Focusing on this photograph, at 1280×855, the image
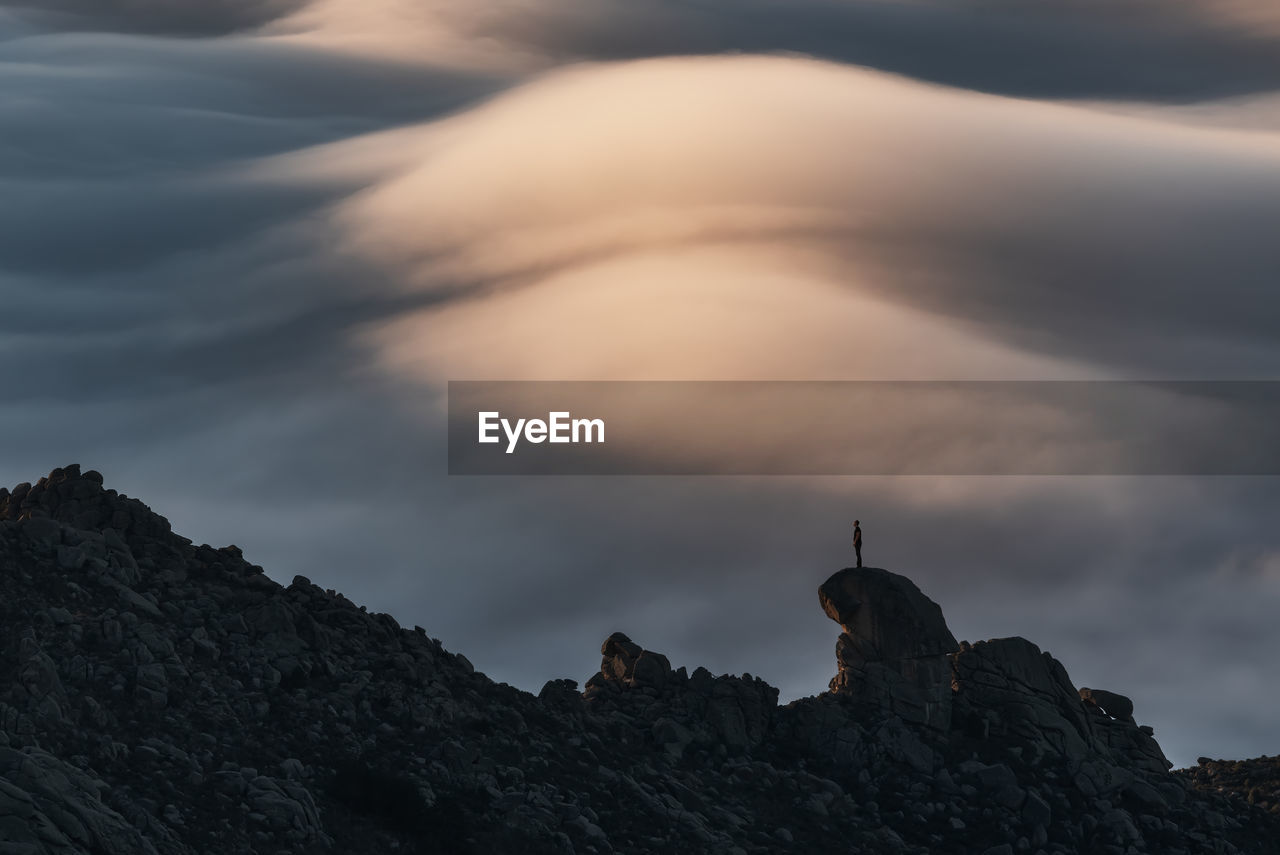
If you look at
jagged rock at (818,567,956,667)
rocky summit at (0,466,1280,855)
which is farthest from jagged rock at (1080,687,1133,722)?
jagged rock at (818,567,956,667)

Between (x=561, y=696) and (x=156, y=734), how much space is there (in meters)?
28.4

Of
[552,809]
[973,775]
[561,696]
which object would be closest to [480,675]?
[561,696]

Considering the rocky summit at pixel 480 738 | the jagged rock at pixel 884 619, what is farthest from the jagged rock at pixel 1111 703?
the jagged rock at pixel 884 619

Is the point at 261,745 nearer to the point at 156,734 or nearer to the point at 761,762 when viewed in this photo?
the point at 156,734

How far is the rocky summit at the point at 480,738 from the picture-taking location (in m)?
90.8

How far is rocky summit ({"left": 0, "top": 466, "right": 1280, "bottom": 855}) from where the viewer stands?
9081 centimetres

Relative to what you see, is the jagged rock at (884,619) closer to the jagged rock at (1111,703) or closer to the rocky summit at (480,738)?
the rocky summit at (480,738)

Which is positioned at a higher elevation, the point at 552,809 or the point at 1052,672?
the point at 1052,672

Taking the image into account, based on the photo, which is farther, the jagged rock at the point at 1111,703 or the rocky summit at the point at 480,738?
the jagged rock at the point at 1111,703

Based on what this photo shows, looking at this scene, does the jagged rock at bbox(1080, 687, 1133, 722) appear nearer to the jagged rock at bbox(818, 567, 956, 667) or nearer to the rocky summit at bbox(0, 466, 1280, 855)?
the rocky summit at bbox(0, 466, 1280, 855)

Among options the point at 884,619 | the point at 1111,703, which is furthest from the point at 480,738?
the point at 1111,703

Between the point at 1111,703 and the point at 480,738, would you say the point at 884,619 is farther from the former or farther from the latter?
the point at 480,738

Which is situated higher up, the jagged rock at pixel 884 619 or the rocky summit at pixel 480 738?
the jagged rock at pixel 884 619

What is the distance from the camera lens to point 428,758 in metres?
103
